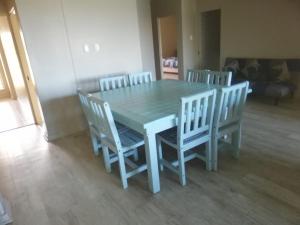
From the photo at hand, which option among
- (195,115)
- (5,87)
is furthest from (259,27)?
(5,87)

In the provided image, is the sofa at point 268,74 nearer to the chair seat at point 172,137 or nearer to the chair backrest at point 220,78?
the chair backrest at point 220,78

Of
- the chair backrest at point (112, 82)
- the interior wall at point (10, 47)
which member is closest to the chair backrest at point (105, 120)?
the chair backrest at point (112, 82)

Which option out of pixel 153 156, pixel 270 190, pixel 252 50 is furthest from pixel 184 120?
pixel 252 50

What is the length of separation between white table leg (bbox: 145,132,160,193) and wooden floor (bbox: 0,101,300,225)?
0.09 m

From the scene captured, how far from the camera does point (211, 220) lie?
1.73 metres

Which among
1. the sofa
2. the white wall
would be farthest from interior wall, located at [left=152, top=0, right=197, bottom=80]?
the white wall

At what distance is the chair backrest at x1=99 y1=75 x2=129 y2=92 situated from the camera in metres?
3.19

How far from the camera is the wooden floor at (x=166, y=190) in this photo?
180 centimetres

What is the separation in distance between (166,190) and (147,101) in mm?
932

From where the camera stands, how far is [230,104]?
7.26 feet

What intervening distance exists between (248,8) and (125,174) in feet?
15.4

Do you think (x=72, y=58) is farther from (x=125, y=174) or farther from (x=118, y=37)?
(x=125, y=174)

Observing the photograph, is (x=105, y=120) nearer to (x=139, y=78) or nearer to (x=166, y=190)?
(x=166, y=190)

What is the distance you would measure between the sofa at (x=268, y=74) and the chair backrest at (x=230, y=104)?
226 centimetres
